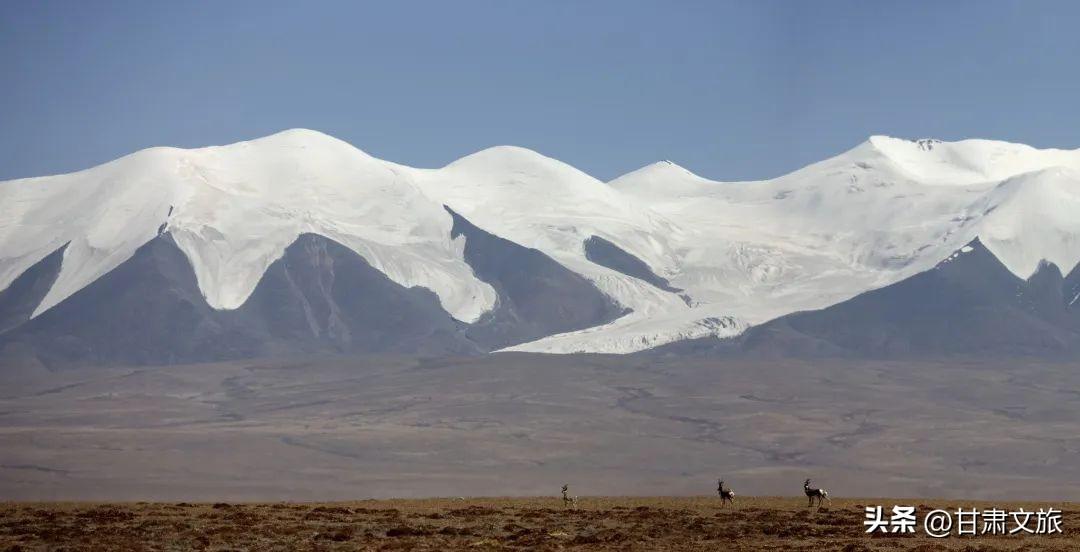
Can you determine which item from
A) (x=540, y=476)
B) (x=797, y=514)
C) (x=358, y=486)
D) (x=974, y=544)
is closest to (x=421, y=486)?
(x=358, y=486)

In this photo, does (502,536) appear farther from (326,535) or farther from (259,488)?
(259,488)

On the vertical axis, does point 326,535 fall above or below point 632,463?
below

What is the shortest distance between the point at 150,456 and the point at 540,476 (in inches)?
1795

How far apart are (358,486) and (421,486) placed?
248 inches

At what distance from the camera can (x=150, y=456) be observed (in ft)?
634

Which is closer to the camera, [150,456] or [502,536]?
[502,536]

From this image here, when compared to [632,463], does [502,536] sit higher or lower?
lower

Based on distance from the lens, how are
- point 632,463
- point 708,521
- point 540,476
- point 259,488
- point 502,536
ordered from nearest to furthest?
point 502,536 → point 708,521 → point 259,488 → point 540,476 → point 632,463

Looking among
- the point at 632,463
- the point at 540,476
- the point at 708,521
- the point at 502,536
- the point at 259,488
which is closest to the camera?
the point at 502,536

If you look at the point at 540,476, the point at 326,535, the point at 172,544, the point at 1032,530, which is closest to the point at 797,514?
the point at 1032,530

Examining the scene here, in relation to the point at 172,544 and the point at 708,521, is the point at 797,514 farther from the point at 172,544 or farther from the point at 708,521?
the point at 172,544

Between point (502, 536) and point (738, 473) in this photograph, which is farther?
point (738, 473)

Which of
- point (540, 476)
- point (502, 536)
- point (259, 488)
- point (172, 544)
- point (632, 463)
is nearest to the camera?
point (172, 544)

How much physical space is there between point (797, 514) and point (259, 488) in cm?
10907
